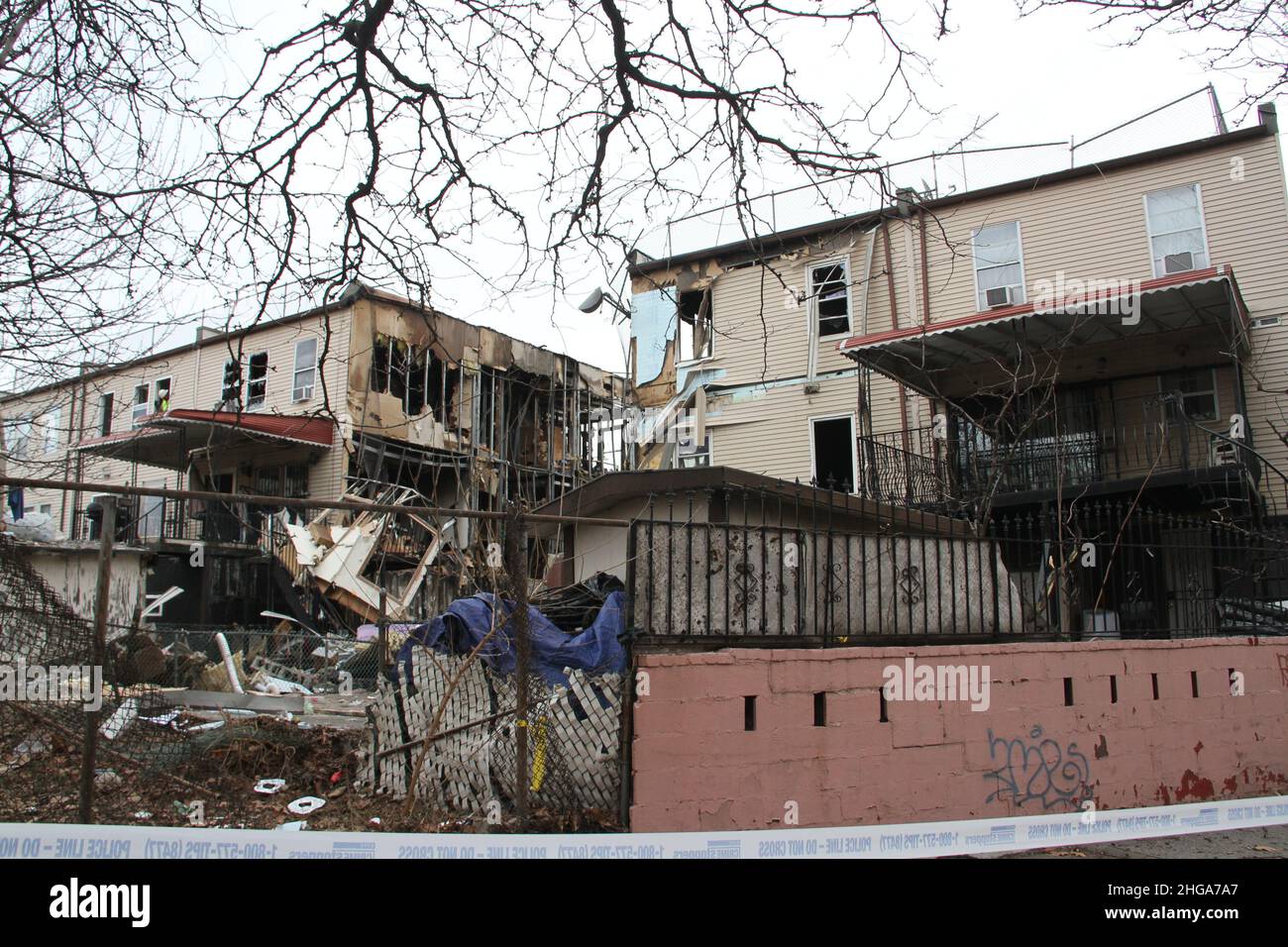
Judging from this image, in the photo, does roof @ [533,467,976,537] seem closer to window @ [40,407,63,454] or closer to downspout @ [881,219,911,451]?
window @ [40,407,63,454]

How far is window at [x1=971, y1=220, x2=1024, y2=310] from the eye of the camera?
17281 millimetres

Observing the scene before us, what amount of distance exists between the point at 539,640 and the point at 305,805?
2157 mm

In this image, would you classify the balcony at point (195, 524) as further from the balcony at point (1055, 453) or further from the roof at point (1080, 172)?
the balcony at point (1055, 453)

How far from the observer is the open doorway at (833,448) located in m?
18.4

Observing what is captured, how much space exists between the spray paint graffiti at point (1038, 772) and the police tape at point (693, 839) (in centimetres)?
20

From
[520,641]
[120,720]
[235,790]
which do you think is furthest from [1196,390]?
[120,720]

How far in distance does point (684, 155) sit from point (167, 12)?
10.9 ft

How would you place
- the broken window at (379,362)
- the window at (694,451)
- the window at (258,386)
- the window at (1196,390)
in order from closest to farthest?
the window at (1196,390), the window at (694,451), the broken window at (379,362), the window at (258,386)

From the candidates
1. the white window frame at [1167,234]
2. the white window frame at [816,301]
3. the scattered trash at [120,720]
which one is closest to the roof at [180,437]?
the white window frame at [816,301]

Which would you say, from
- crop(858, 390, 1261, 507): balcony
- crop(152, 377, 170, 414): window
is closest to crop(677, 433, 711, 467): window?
crop(858, 390, 1261, 507): balcony

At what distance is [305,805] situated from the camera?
695 cm

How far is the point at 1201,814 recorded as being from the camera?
7.45 meters
